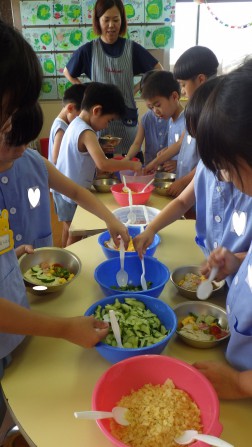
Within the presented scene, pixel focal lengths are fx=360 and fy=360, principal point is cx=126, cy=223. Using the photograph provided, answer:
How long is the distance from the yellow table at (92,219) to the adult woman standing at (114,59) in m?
1.28

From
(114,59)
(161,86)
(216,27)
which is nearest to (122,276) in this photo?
(161,86)

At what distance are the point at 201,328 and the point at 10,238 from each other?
1.69 feet

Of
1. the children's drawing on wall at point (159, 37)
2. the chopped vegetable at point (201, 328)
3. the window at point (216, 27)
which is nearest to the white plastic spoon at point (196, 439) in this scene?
the chopped vegetable at point (201, 328)

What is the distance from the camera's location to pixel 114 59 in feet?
9.06

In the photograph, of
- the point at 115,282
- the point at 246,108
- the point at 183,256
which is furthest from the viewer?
the point at 183,256

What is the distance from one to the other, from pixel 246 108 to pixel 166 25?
3.80 metres

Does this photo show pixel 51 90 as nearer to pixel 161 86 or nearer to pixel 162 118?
pixel 162 118

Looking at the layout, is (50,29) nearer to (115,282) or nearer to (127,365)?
(115,282)

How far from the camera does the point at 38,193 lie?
1.33 meters

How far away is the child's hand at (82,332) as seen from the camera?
75cm

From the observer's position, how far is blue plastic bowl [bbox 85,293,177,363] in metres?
0.72

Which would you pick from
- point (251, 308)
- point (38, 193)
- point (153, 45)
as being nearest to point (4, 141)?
point (38, 193)

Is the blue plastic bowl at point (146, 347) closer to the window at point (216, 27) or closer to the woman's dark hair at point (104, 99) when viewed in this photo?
the woman's dark hair at point (104, 99)

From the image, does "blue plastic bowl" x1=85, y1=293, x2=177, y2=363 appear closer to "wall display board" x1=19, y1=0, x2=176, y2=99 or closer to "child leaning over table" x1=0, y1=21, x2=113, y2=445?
"child leaning over table" x1=0, y1=21, x2=113, y2=445
